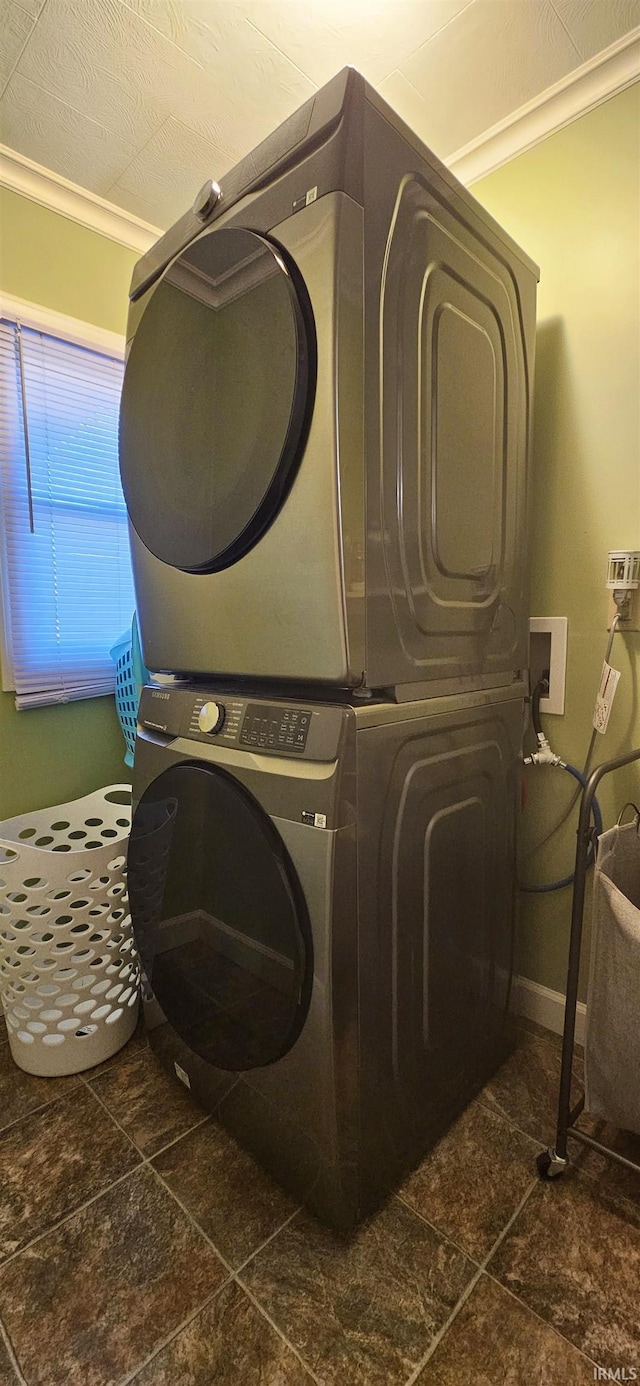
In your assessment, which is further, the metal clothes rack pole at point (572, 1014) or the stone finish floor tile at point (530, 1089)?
the stone finish floor tile at point (530, 1089)

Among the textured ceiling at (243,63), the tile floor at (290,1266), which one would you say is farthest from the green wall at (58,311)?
the tile floor at (290,1266)

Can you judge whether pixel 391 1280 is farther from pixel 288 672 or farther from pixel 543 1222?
pixel 288 672

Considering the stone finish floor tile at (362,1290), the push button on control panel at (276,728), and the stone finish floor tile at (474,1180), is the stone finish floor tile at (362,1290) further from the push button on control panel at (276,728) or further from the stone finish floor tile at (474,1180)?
the push button on control panel at (276,728)

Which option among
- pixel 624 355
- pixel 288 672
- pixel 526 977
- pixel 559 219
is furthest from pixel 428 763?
pixel 559 219

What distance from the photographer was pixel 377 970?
3.15 feet

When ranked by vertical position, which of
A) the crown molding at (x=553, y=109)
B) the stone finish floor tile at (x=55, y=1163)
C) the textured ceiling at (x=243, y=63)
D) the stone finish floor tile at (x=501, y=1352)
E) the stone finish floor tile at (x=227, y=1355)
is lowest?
the stone finish floor tile at (x=55, y=1163)

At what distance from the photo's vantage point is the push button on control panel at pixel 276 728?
3.03ft

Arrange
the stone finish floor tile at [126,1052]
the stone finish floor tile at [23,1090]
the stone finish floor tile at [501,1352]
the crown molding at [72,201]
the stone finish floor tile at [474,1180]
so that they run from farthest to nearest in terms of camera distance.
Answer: the crown molding at [72,201]
the stone finish floor tile at [126,1052]
the stone finish floor tile at [23,1090]
the stone finish floor tile at [474,1180]
the stone finish floor tile at [501,1352]

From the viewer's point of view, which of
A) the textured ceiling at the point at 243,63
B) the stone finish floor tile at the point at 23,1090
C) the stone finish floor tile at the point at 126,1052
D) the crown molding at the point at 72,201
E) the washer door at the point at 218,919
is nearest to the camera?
the washer door at the point at 218,919

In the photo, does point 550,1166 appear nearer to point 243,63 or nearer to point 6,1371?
point 6,1371

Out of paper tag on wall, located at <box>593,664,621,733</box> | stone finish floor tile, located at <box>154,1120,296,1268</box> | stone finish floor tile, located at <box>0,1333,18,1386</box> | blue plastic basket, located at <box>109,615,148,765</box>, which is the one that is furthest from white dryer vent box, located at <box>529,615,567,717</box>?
stone finish floor tile, located at <box>0,1333,18,1386</box>

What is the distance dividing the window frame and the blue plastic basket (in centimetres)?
30

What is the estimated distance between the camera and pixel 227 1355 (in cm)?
87

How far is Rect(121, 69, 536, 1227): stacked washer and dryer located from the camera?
2.90 feet
